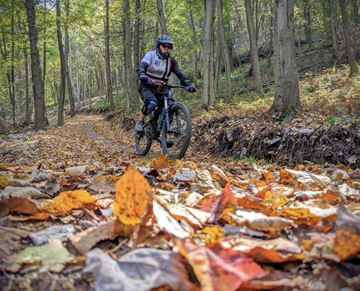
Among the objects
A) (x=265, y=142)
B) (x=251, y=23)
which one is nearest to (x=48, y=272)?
(x=265, y=142)

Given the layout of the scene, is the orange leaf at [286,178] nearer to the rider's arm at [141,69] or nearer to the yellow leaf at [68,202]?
the yellow leaf at [68,202]

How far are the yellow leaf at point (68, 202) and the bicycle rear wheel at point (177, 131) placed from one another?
434 centimetres

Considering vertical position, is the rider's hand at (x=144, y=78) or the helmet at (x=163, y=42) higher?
the helmet at (x=163, y=42)

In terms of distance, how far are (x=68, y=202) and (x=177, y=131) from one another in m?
4.77

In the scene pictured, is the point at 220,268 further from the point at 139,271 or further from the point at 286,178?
Result: the point at 286,178

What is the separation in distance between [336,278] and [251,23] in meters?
19.6

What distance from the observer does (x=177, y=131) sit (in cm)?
679

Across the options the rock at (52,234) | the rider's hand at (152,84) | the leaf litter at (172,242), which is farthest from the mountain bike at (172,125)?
the rock at (52,234)

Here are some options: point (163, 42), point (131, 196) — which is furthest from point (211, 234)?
point (163, 42)

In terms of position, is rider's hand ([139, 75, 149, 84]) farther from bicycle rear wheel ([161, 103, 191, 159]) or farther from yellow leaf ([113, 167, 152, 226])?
yellow leaf ([113, 167, 152, 226])

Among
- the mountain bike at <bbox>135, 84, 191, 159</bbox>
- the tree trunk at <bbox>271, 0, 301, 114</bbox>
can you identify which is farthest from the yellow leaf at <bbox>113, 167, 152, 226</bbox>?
the tree trunk at <bbox>271, 0, 301, 114</bbox>

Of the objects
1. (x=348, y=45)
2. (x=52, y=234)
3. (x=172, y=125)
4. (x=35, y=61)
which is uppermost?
(x=348, y=45)

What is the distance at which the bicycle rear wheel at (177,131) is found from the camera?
6.44 meters

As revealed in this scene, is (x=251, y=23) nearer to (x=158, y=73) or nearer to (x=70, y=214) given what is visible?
(x=158, y=73)
